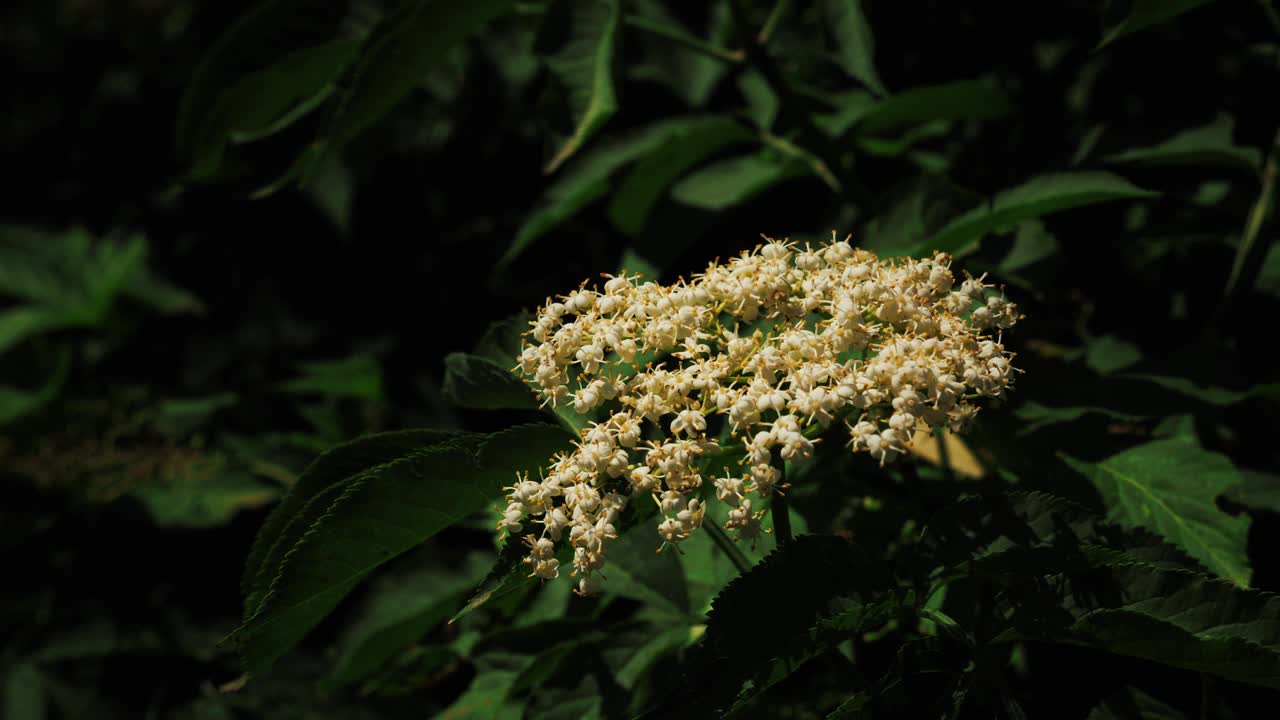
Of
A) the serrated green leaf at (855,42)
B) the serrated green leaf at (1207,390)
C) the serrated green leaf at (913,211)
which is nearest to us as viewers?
the serrated green leaf at (1207,390)

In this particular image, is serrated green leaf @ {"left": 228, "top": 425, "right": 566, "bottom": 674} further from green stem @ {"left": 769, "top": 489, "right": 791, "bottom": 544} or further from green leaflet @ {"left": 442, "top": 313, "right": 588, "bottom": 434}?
green stem @ {"left": 769, "top": 489, "right": 791, "bottom": 544}

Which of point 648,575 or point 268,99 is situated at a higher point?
point 268,99

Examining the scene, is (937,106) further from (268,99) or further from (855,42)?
(268,99)

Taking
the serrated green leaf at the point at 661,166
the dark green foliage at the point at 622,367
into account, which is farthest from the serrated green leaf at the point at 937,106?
the serrated green leaf at the point at 661,166

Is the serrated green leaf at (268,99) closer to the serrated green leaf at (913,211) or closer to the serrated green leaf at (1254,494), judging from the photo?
the serrated green leaf at (913,211)

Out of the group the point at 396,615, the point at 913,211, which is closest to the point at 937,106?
the point at 913,211
